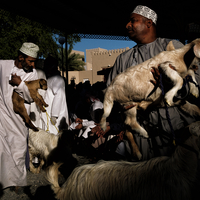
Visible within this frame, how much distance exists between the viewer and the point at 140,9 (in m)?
2.13

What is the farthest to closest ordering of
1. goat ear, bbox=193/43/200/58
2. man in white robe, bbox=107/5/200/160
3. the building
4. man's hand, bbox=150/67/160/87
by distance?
the building → man in white robe, bbox=107/5/200/160 → man's hand, bbox=150/67/160/87 → goat ear, bbox=193/43/200/58

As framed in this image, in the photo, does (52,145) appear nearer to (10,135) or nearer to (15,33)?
(10,135)

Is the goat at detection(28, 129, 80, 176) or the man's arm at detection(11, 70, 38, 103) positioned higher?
the man's arm at detection(11, 70, 38, 103)

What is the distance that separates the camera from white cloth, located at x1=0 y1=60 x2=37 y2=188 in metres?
3.56

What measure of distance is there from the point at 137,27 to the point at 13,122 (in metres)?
2.90

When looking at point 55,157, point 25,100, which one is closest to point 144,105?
point 25,100

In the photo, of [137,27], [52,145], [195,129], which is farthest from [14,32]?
[195,129]

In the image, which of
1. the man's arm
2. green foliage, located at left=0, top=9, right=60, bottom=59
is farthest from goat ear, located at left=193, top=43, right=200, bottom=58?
green foliage, located at left=0, top=9, right=60, bottom=59

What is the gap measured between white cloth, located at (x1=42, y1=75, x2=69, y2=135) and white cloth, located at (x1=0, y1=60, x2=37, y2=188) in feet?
4.26

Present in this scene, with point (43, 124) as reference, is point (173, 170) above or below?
above

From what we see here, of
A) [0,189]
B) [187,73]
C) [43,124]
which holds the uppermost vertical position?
[187,73]

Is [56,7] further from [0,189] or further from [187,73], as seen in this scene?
[187,73]

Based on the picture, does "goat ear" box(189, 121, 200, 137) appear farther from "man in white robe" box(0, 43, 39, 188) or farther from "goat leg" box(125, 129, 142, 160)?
"man in white robe" box(0, 43, 39, 188)

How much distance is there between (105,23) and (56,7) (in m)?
2.22
